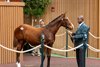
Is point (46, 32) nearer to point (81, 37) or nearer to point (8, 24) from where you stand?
point (81, 37)

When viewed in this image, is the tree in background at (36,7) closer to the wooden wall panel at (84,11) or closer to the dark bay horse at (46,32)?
the wooden wall panel at (84,11)

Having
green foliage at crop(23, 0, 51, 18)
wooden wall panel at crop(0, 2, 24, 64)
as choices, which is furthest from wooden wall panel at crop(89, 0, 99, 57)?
wooden wall panel at crop(0, 2, 24, 64)

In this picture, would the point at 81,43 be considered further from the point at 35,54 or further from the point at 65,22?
the point at 35,54

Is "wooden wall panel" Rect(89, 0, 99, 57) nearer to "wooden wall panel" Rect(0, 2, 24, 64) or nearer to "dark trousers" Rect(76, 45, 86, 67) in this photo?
"wooden wall panel" Rect(0, 2, 24, 64)

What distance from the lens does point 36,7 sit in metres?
19.4

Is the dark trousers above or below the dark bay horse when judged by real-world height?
below

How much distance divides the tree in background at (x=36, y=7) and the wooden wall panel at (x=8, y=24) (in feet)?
11.6

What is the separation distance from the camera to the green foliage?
62.9 ft

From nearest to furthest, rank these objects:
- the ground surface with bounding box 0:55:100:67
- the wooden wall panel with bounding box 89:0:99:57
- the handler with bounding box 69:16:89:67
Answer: the handler with bounding box 69:16:89:67
the ground surface with bounding box 0:55:100:67
the wooden wall panel with bounding box 89:0:99:57

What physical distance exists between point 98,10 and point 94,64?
10.3 feet

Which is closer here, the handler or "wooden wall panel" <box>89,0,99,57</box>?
the handler

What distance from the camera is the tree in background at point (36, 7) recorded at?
755 inches

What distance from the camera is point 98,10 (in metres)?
17.3

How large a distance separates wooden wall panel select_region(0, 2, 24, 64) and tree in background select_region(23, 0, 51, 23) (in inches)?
139
